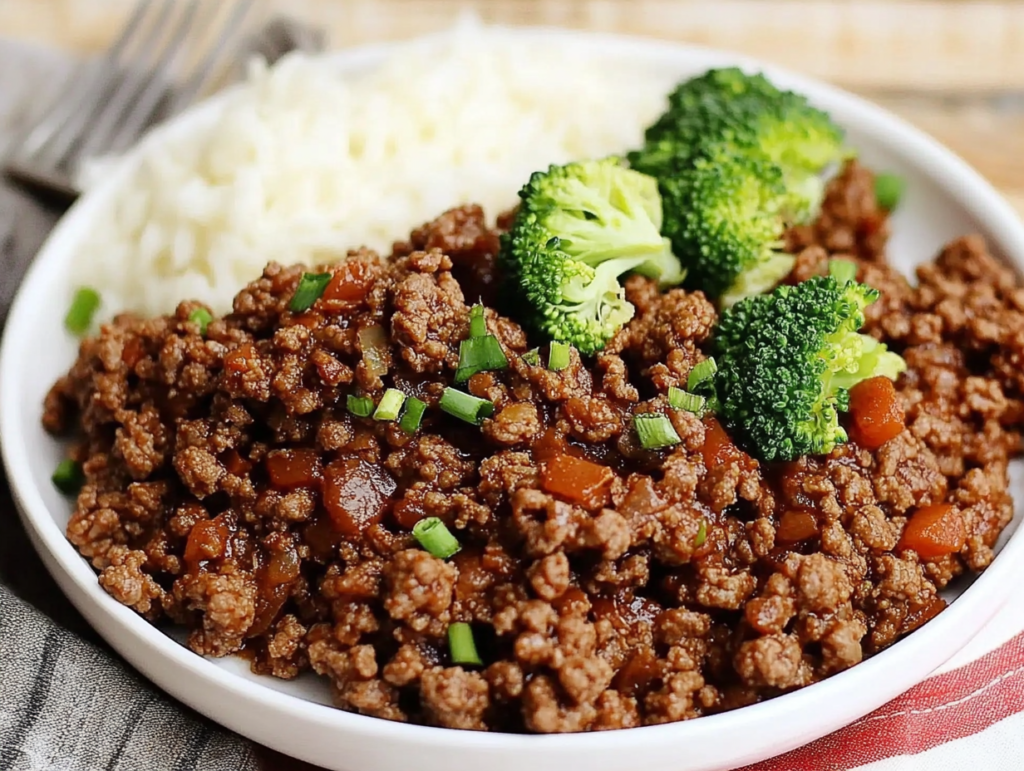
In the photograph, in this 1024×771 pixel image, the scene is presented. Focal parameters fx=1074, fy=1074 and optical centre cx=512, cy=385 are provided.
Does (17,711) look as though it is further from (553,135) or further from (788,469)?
(553,135)

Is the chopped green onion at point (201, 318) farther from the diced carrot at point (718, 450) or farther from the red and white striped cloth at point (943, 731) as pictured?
the red and white striped cloth at point (943, 731)

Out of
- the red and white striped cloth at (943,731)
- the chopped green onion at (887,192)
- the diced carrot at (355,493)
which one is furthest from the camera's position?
the chopped green onion at (887,192)

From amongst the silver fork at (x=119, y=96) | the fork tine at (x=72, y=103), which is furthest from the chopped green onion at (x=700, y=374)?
the fork tine at (x=72, y=103)

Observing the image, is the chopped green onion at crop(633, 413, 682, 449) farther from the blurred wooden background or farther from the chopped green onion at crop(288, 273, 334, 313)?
the blurred wooden background

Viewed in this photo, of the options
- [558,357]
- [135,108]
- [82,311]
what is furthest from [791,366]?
[135,108]

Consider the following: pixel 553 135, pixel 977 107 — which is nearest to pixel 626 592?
pixel 553 135

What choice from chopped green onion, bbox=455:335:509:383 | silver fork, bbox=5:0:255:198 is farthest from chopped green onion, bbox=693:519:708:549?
silver fork, bbox=5:0:255:198
